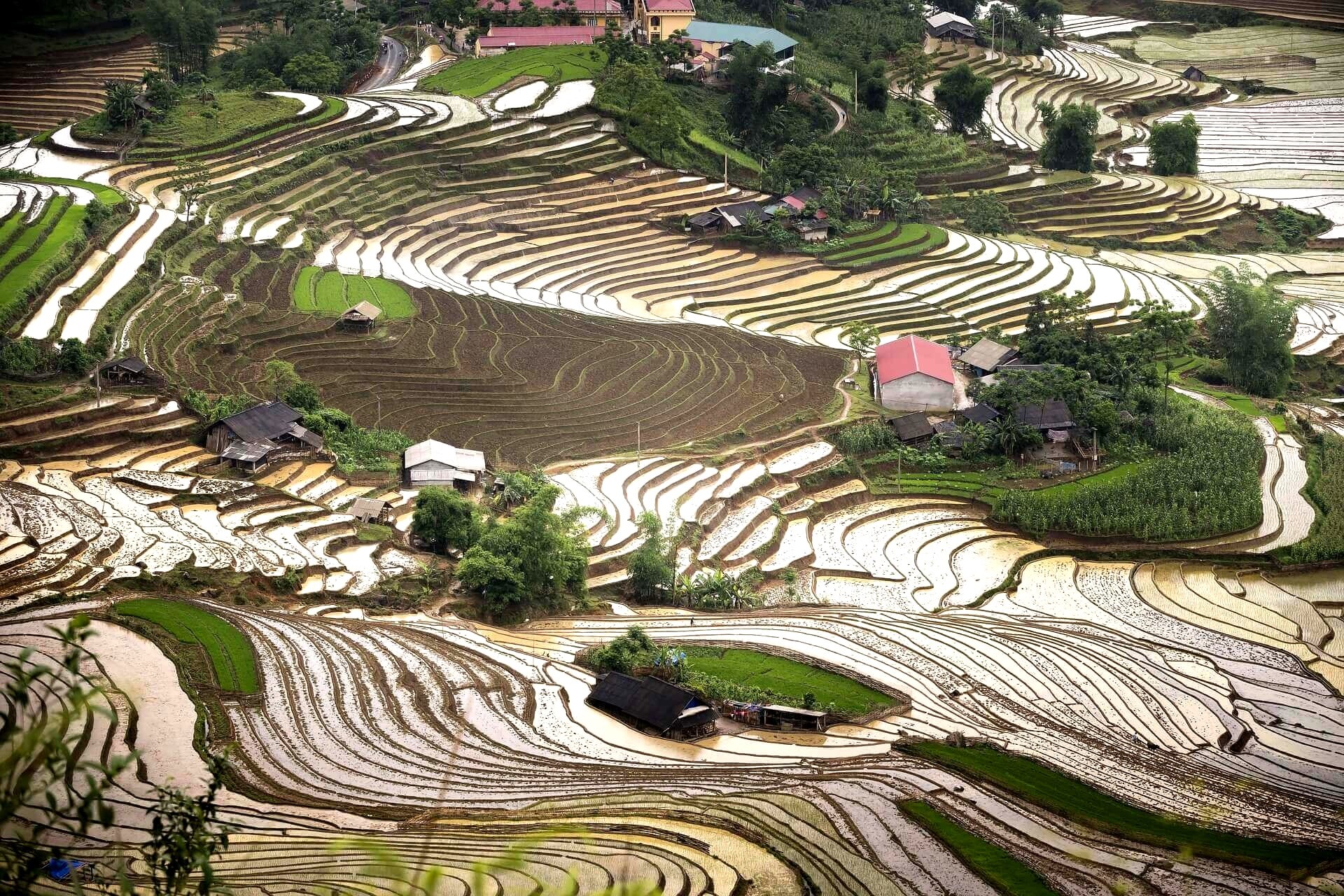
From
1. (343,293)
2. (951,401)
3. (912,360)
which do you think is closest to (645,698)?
(951,401)

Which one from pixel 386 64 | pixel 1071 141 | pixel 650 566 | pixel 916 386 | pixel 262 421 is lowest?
pixel 650 566

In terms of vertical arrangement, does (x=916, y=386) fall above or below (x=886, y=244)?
below

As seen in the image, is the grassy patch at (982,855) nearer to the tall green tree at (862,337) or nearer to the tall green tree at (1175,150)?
the tall green tree at (862,337)

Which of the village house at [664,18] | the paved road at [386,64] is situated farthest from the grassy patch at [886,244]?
the paved road at [386,64]

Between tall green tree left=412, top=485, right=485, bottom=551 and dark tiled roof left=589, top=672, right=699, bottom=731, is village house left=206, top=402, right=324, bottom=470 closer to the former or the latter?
tall green tree left=412, top=485, right=485, bottom=551

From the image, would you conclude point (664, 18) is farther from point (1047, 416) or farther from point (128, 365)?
point (128, 365)

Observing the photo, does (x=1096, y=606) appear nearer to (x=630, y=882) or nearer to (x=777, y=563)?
(x=777, y=563)
